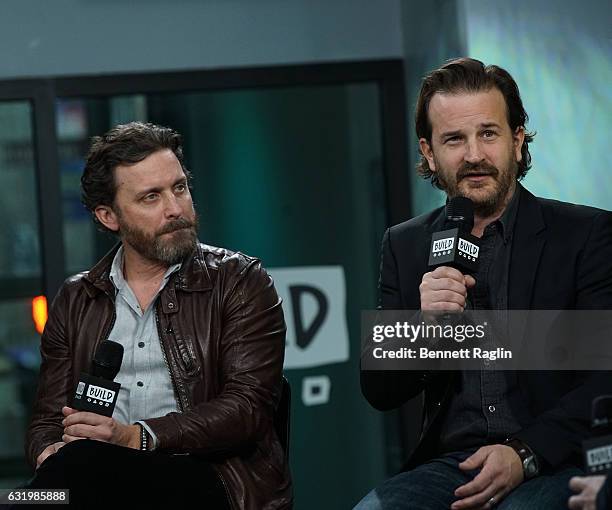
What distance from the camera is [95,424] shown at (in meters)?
3.09

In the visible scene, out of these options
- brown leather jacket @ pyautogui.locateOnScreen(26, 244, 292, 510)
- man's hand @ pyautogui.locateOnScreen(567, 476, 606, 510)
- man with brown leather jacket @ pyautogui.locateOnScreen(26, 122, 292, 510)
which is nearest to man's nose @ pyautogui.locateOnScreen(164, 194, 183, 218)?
man with brown leather jacket @ pyautogui.locateOnScreen(26, 122, 292, 510)

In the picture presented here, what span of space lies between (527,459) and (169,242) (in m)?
1.28

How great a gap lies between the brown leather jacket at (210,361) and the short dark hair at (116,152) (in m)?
0.23

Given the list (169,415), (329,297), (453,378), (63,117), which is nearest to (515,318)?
(453,378)

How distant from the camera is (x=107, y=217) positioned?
3.82 meters

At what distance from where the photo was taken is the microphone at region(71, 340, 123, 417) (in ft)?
9.77

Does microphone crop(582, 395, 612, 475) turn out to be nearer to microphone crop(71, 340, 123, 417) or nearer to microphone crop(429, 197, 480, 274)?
microphone crop(429, 197, 480, 274)

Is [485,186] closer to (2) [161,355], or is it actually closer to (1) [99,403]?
(2) [161,355]

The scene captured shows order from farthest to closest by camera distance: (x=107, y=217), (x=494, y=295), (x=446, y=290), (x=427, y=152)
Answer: (x=107, y=217)
(x=427, y=152)
(x=494, y=295)
(x=446, y=290)

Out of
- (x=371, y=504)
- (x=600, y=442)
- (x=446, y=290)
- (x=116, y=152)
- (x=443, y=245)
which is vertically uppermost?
(x=116, y=152)

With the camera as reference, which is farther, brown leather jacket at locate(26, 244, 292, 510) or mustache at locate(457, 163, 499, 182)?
brown leather jacket at locate(26, 244, 292, 510)

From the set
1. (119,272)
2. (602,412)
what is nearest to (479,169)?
(602,412)

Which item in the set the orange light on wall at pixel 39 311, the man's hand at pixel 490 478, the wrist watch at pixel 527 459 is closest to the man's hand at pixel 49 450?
the man's hand at pixel 490 478
